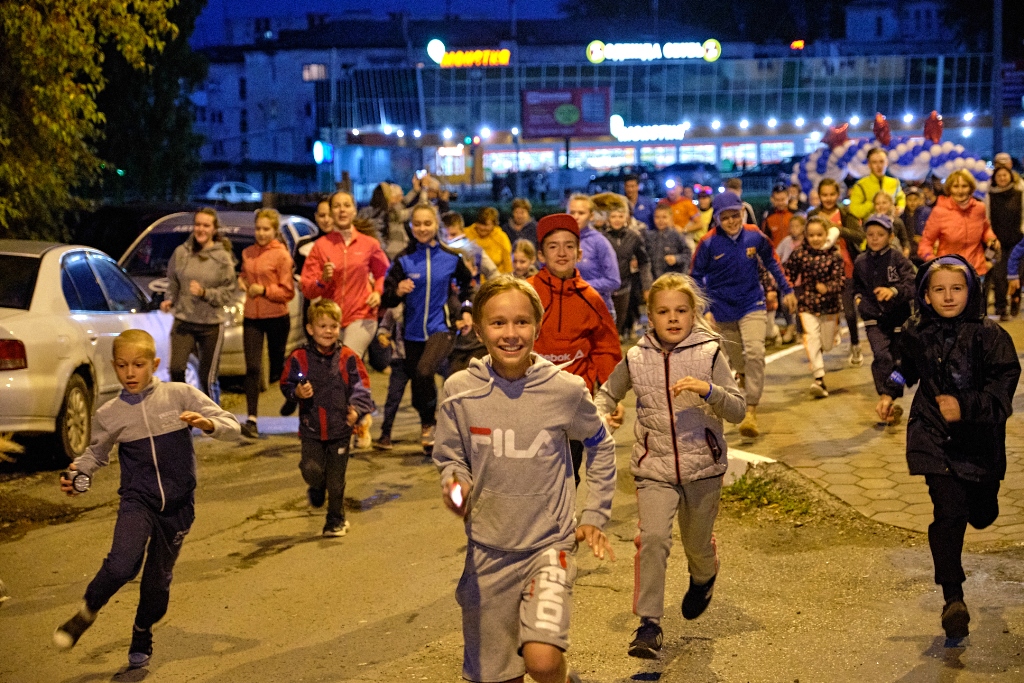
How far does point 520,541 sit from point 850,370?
31.4 ft

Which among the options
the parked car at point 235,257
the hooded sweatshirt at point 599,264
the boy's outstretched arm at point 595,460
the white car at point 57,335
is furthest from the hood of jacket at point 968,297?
the parked car at point 235,257

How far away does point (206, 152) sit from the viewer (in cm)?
8962

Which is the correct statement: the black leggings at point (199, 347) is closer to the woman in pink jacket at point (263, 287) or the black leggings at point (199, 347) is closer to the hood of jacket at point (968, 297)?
the woman in pink jacket at point (263, 287)

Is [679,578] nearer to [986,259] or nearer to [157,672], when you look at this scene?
[157,672]

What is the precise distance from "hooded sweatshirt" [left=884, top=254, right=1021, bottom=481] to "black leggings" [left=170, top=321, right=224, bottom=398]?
6887 mm

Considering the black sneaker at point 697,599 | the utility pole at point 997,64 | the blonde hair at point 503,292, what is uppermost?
the utility pole at point 997,64

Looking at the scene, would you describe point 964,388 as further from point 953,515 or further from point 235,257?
point 235,257

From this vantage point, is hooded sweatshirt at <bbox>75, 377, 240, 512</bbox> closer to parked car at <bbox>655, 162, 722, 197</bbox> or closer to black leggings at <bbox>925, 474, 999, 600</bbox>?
black leggings at <bbox>925, 474, 999, 600</bbox>

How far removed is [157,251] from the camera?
13.6 metres

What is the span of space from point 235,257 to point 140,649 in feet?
26.3

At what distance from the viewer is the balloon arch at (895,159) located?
20.2 metres

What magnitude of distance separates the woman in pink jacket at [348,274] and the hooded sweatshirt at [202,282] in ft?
2.91

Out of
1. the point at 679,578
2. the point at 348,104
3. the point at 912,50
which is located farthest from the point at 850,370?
the point at 912,50

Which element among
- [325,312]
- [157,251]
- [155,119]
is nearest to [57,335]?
[325,312]
